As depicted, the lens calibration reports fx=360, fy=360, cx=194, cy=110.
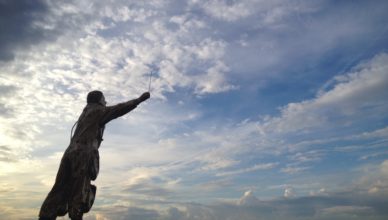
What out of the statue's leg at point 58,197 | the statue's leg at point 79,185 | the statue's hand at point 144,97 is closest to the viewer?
the statue's leg at point 58,197

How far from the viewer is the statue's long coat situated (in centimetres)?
963

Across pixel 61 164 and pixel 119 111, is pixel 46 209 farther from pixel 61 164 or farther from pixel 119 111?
pixel 119 111

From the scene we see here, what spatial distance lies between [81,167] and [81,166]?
28mm

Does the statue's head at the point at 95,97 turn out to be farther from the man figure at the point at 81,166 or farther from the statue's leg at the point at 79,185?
the statue's leg at the point at 79,185

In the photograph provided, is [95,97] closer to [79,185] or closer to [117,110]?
[117,110]

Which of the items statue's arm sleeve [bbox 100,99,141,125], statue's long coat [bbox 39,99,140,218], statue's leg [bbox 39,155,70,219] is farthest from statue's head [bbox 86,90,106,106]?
statue's leg [bbox 39,155,70,219]

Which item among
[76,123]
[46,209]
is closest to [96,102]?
[76,123]

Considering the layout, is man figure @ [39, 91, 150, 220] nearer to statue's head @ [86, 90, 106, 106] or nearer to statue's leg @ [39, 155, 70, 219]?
statue's leg @ [39, 155, 70, 219]

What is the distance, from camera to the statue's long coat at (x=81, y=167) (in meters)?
9.63

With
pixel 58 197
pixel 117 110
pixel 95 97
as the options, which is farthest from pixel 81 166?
pixel 95 97

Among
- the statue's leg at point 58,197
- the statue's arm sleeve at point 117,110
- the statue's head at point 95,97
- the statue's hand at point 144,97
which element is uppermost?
the statue's head at point 95,97

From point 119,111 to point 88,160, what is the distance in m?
1.65

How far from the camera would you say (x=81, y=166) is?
9.98 meters

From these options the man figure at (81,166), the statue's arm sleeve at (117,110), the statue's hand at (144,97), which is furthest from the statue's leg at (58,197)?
the statue's hand at (144,97)
